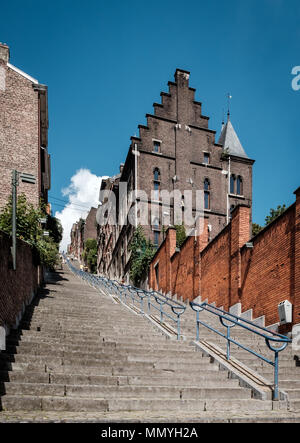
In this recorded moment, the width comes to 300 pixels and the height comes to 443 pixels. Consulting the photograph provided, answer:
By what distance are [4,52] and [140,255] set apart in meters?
16.3

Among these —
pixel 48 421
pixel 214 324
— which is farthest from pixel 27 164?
pixel 48 421

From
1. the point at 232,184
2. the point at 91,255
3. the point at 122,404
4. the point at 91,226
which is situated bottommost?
the point at 122,404

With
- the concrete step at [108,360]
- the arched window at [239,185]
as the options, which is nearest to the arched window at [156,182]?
the arched window at [239,185]

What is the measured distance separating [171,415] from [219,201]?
26.1 meters

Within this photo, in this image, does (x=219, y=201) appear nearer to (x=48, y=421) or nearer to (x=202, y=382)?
(x=202, y=382)

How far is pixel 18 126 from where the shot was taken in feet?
70.7

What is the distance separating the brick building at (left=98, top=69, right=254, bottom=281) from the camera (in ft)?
91.4

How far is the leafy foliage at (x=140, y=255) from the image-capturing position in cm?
2495

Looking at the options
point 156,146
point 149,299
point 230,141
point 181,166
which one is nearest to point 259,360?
point 149,299

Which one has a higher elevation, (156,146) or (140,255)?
(156,146)

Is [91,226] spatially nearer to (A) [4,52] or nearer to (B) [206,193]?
(B) [206,193]

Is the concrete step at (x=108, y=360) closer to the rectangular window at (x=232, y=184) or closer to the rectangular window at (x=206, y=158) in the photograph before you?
the rectangular window at (x=206, y=158)

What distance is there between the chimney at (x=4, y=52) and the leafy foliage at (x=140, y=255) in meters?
14.5

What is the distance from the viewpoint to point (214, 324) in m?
10.5
